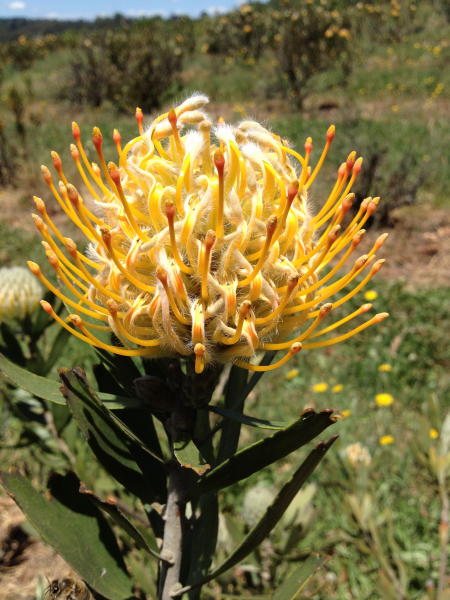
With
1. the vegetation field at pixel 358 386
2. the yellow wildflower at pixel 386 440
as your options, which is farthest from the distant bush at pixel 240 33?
the yellow wildflower at pixel 386 440

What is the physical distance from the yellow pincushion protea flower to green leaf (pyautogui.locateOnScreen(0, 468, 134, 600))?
28 centimetres

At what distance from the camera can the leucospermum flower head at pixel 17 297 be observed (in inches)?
64.9

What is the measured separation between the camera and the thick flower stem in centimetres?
87

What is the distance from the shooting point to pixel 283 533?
166 cm

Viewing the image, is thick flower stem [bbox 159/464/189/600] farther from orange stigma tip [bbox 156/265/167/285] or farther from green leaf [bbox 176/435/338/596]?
orange stigma tip [bbox 156/265/167/285]

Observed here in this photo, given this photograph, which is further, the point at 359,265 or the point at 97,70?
the point at 97,70

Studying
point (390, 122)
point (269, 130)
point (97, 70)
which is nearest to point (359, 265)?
point (269, 130)

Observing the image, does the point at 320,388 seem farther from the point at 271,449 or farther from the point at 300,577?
the point at 271,449

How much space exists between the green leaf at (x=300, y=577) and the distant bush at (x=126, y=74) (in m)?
10.8

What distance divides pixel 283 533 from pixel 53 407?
3.09 ft

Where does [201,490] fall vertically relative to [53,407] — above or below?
above

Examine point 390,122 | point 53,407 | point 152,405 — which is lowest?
point 53,407

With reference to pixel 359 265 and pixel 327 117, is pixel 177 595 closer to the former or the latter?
pixel 359 265

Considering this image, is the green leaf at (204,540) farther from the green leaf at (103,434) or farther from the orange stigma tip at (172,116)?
the orange stigma tip at (172,116)
